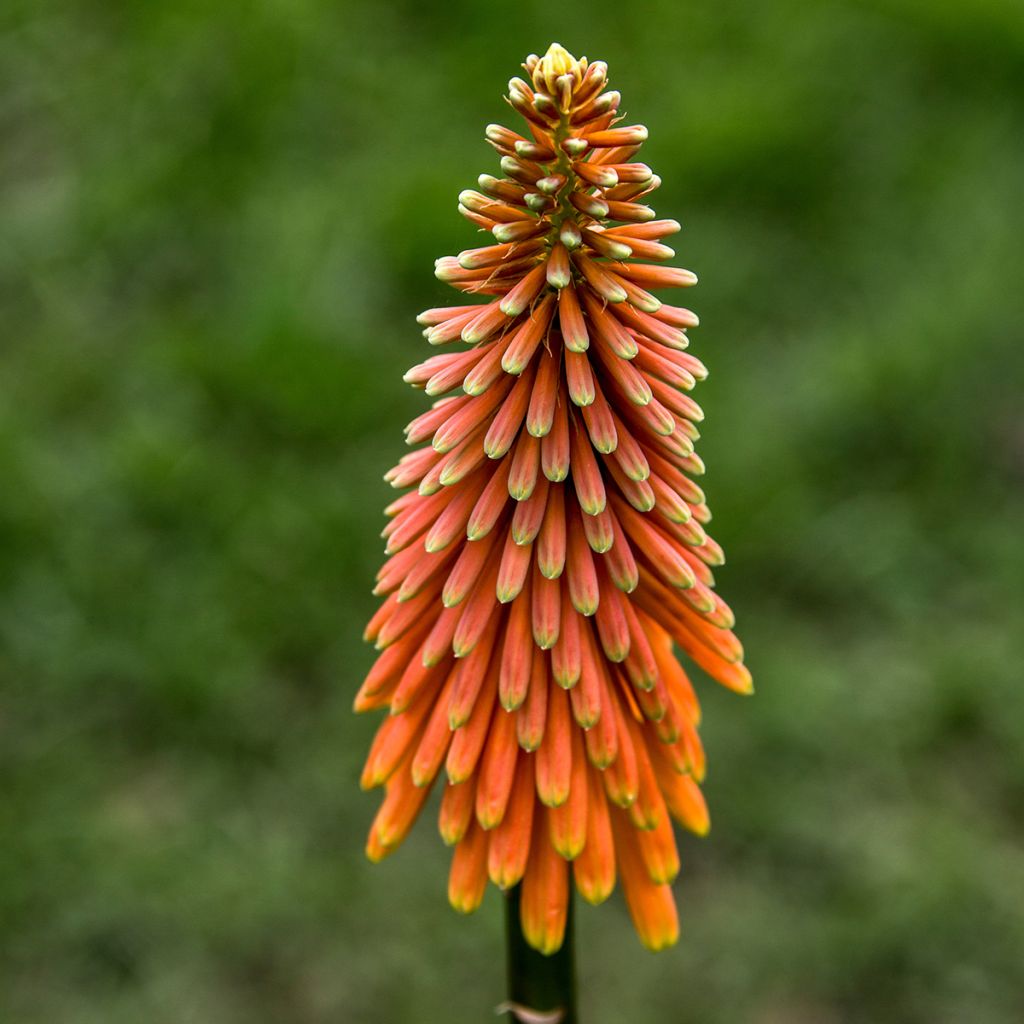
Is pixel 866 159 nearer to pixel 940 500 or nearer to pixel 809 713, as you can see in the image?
pixel 940 500

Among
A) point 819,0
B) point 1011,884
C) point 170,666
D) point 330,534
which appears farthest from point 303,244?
point 1011,884

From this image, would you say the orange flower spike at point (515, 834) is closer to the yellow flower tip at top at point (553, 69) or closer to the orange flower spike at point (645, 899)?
the orange flower spike at point (645, 899)

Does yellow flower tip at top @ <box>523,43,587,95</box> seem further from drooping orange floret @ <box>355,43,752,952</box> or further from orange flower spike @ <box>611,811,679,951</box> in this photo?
orange flower spike @ <box>611,811,679,951</box>

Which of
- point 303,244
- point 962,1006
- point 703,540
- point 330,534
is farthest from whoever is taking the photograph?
point 303,244

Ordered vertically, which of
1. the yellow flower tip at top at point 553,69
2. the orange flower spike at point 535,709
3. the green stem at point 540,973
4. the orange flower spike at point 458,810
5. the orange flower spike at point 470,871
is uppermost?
the yellow flower tip at top at point 553,69

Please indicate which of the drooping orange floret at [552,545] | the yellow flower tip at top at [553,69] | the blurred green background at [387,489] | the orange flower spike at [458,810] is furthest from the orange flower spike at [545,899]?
the blurred green background at [387,489]
